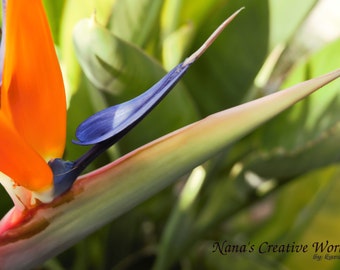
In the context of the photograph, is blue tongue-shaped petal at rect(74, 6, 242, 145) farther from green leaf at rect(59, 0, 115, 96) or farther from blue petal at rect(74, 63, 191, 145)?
green leaf at rect(59, 0, 115, 96)

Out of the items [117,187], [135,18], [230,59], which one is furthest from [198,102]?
[117,187]

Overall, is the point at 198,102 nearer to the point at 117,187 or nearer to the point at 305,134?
the point at 305,134

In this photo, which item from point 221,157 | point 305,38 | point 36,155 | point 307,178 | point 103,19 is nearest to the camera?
point 36,155

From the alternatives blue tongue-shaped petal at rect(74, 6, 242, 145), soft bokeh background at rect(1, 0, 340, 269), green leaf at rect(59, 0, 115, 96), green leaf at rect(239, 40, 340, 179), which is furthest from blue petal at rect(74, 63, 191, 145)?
green leaf at rect(239, 40, 340, 179)

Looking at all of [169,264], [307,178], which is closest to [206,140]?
[169,264]

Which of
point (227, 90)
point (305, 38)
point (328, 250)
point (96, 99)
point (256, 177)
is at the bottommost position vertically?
point (328, 250)

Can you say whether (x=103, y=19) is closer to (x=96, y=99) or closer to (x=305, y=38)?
(x=96, y=99)

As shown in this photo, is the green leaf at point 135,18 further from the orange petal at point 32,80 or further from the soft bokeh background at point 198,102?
the orange petal at point 32,80

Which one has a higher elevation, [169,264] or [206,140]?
[206,140]
